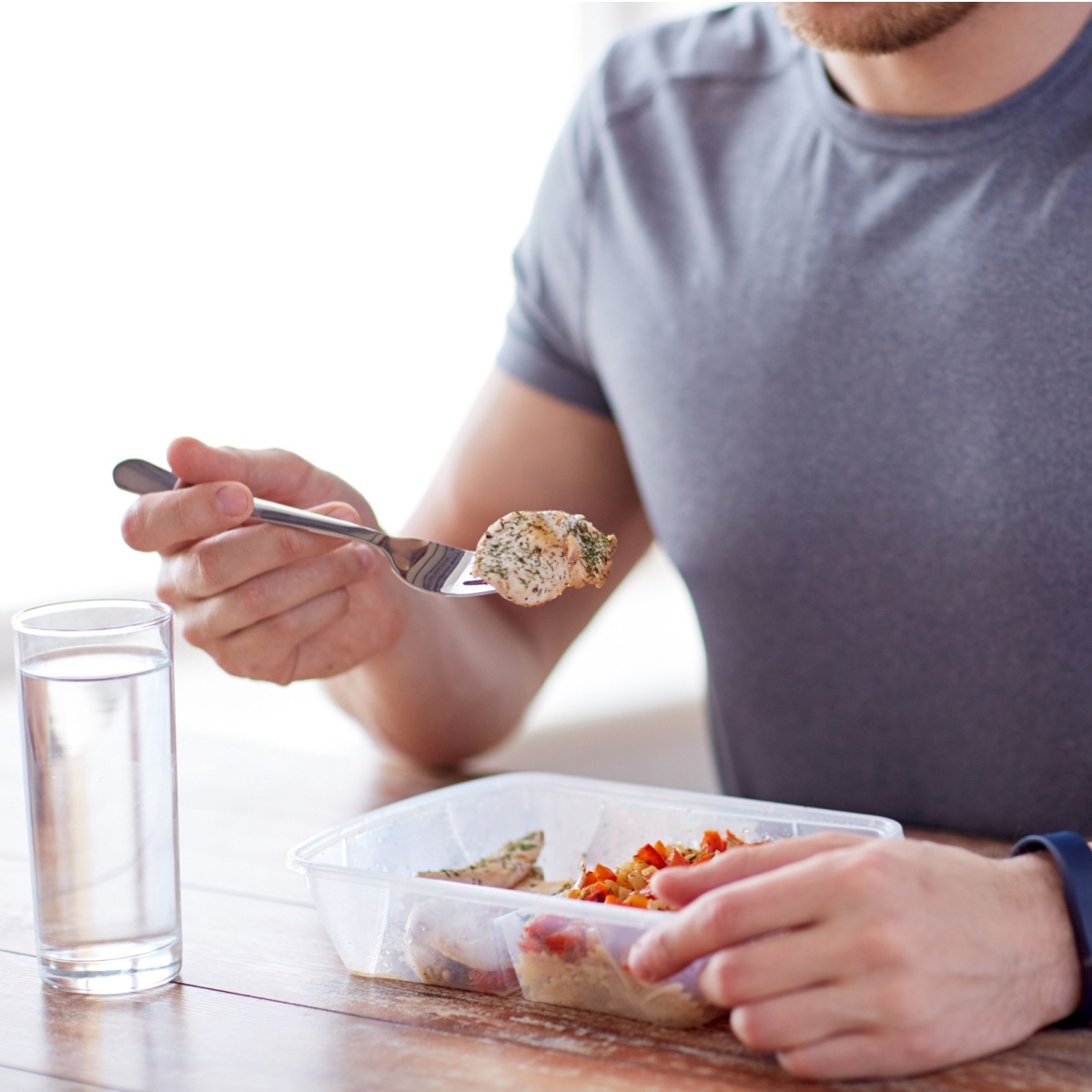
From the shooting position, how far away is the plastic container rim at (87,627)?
0.89m

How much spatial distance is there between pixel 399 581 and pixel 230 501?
1.01 ft

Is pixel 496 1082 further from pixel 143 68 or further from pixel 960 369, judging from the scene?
pixel 143 68

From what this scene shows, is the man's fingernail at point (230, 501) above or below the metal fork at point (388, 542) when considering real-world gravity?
above

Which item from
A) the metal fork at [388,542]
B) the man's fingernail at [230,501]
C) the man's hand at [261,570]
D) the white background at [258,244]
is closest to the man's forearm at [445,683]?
the man's hand at [261,570]

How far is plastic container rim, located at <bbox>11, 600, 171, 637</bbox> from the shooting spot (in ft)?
2.91

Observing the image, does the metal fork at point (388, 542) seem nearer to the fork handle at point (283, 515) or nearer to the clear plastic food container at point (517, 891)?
the fork handle at point (283, 515)

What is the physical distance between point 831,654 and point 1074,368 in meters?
0.40

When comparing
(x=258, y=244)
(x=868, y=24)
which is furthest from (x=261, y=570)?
(x=258, y=244)

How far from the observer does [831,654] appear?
60.2 inches

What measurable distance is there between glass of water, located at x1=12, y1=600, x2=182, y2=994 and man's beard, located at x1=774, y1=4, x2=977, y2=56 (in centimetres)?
86

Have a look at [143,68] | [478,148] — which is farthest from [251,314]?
[478,148]

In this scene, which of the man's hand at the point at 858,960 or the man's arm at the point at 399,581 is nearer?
the man's hand at the point at 858,960

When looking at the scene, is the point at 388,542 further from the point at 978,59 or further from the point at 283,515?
the point at 978,59

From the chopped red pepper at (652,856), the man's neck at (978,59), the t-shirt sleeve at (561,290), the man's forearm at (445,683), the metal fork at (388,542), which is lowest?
the man's forearm at (445,683)
